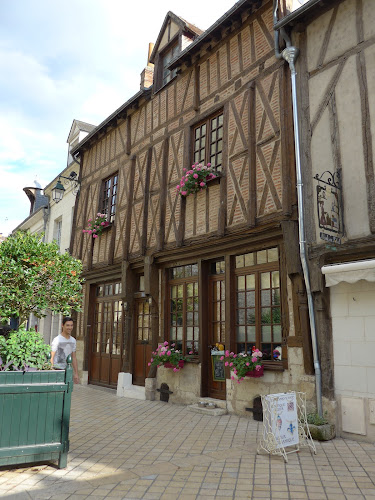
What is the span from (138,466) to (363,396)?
2779mm

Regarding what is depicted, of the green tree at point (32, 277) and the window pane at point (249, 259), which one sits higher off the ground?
the window pane at point (249, 259)

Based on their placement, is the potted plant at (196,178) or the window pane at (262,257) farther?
the potted plant at (196,178)

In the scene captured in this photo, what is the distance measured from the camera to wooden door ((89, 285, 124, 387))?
9.84m

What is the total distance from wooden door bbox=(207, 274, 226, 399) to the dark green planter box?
11.6 feet

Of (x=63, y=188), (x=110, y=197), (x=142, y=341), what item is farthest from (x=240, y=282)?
(x=63, y=188)

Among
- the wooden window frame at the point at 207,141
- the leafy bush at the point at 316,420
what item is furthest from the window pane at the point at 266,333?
the wooden window frame at the point at 207,141

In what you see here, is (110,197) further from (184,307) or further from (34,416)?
(34,416)

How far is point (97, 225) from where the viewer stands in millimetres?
10711

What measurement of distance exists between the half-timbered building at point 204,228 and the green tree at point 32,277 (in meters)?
2.94

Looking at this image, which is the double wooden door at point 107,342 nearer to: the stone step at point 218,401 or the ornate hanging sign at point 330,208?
the stone step at point 218,401

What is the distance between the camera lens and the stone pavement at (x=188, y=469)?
3.34 meters

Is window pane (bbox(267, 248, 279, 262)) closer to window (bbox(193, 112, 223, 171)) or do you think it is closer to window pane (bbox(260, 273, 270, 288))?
window pane (bbox(260, 273, 270, 288))

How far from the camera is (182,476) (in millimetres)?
3721

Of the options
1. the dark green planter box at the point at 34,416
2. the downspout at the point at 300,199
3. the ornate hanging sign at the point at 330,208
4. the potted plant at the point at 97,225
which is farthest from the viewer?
the potted plant at the point at 97,225
